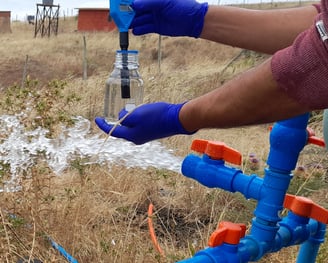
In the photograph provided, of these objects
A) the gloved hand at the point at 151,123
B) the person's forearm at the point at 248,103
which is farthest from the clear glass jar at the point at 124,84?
the person's forearm at the point at 248,103

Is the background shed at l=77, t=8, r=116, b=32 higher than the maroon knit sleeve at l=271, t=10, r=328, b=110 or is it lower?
lower

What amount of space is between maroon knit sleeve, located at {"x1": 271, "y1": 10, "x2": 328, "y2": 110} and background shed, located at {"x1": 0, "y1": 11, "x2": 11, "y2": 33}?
3010 cm

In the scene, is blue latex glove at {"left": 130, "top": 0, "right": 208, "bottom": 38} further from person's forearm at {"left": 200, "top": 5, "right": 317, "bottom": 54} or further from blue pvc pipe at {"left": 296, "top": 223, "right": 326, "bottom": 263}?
blue pvc pipe at {"left": 296, "top": 223, "right": 326, "bottom": 263}

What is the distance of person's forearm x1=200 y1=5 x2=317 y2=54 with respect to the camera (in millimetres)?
1797

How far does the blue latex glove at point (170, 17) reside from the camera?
1.89 m

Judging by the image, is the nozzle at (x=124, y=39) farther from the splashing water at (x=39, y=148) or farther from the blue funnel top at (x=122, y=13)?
the splashing water at (x=39, y=148)

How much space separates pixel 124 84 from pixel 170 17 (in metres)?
0.28

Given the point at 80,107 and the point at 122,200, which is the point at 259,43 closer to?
the point at 122,200

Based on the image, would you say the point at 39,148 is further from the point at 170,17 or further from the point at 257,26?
the point at 257,26

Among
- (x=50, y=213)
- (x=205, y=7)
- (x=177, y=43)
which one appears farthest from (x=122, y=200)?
(x=177, y=43)

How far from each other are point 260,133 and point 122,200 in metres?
3.17

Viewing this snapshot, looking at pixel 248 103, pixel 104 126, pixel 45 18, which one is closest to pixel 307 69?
pixel 248 103

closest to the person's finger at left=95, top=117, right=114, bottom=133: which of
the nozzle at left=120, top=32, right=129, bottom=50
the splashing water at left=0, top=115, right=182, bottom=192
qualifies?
the nozzle at left=120, top=32, right=129, bottom=50

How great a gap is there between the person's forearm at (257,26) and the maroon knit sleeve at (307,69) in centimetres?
67
